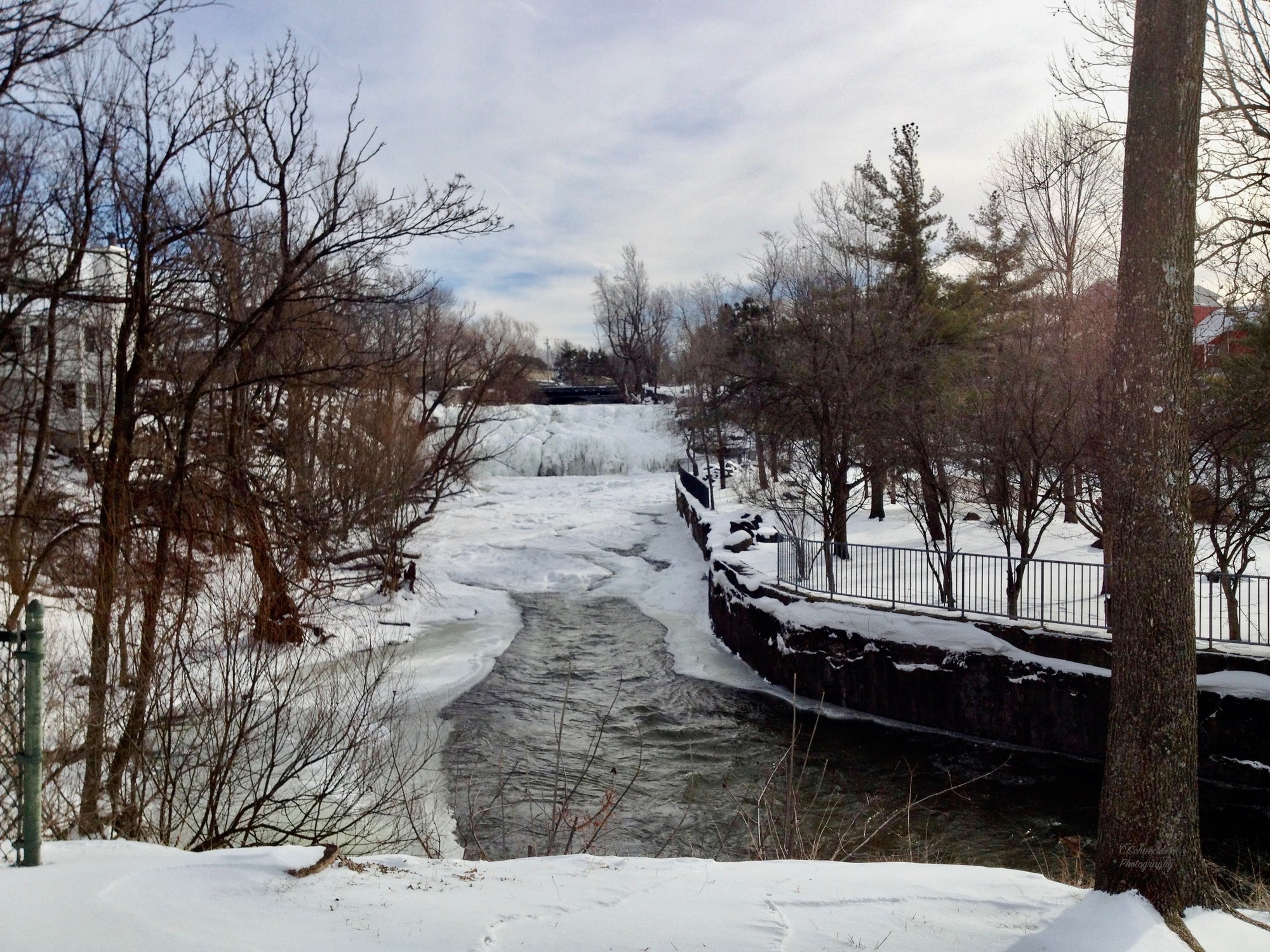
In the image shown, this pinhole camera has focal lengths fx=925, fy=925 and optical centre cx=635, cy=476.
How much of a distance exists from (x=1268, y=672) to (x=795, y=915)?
A: 1098 cm

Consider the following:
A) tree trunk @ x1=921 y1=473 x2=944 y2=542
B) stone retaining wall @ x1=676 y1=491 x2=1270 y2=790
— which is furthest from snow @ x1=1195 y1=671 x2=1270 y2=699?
tree trunk @ x1=921 y1=473 x2=944 y2=542

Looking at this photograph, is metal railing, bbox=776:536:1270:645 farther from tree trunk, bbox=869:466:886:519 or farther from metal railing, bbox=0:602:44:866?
metal railing, bbox=0:602:44:866

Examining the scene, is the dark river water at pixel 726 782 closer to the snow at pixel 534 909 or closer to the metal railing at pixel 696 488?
the snow at pixel 534 909

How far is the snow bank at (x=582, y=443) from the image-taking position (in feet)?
187

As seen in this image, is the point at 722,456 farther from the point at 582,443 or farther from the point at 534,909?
the point at 534,909

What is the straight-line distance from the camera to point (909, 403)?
2106 centimetres

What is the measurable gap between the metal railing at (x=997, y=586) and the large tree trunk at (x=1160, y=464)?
890 centimetres

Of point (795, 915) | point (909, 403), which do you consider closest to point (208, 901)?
point (795, 915)

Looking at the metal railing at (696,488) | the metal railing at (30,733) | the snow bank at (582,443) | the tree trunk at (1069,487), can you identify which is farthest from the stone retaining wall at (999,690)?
the snow bank at (582,443)

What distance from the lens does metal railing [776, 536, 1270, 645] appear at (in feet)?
47.6

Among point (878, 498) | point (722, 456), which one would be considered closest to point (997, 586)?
point (878, 498)

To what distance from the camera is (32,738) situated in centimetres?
482

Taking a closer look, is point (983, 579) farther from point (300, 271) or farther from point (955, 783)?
point (300, 271)

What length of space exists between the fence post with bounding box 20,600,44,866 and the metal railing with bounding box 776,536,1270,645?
12.9 metres
